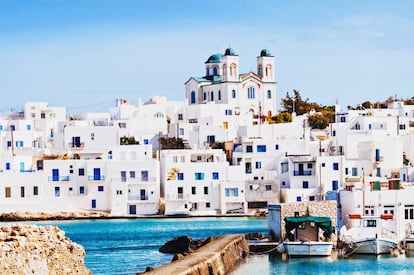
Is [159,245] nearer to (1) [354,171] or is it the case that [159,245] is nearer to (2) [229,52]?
(1) [354,171]

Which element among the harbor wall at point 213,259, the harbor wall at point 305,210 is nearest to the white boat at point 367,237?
the harbor wall at point 305,210

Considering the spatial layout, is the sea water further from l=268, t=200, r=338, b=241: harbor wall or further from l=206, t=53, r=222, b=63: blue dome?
l=206, t=53, r=222, b=63: blue dome

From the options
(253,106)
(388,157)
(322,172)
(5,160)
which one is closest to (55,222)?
(5,160)

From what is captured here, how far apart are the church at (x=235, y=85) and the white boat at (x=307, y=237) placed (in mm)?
49646

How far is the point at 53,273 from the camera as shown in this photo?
19.2 metres

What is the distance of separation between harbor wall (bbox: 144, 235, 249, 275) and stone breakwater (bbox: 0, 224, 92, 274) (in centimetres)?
486

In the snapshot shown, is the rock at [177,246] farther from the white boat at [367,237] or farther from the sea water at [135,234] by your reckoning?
the white boat at [367,237]

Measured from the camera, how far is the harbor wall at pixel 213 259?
25469 millimetres

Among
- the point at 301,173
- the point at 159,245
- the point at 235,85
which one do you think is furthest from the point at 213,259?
the point at 235,85

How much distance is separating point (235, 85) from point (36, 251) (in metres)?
66.6

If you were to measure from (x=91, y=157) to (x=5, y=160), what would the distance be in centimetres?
539

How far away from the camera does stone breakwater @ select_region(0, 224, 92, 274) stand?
1747 centimetres

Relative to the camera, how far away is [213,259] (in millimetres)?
28641

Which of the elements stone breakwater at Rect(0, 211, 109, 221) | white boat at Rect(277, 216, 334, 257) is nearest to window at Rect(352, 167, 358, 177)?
stone breakwater at Rect(0, 211, 109, 221)
